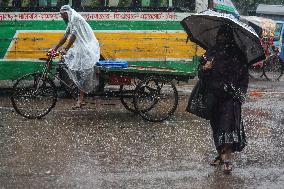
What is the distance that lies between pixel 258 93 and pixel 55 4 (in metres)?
5.60

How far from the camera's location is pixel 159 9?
11.8m

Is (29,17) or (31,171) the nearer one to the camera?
(31,171)

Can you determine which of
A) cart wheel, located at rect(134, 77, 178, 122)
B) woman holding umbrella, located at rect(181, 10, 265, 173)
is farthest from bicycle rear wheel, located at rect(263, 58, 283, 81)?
woman holding umbrella, located at rect(181, 10, 265, 173)

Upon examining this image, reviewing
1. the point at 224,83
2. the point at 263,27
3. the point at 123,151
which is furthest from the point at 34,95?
the point at 263,27

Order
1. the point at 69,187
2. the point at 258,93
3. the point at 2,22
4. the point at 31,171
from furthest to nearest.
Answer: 1. the point at 258,93
2. the point at 2,22
3. the point at 31,171
4. the point at 69,187

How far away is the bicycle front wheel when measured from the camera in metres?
8.82

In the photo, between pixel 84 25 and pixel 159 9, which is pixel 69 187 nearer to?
pixel 84 25

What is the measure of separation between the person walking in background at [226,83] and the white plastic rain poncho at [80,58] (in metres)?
3.15

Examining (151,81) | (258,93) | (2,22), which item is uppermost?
(2,22)

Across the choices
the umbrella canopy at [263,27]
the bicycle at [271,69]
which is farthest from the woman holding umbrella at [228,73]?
the umbrella canopy at [263,27]

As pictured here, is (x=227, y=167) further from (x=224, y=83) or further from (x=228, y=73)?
(x=228, y=73)

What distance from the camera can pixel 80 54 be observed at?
359 inches

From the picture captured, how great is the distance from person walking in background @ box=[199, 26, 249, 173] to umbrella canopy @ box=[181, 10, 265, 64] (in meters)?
0.08

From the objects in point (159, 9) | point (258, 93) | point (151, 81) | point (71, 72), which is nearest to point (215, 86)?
point (151, 81)
